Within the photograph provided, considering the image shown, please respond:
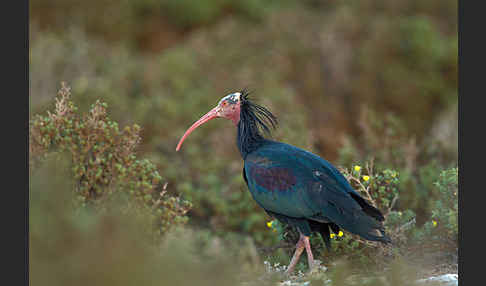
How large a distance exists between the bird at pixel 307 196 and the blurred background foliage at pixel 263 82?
120 inches

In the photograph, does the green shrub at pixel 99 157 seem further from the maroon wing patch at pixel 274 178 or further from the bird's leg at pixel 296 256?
the bird's leg at pixel 296 256

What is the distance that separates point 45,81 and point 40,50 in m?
1.17

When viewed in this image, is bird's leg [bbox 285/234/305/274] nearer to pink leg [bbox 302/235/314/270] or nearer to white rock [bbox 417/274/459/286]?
pink leg [bbox 302/235/314/270]

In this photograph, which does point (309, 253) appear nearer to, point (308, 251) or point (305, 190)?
point (308, 251)

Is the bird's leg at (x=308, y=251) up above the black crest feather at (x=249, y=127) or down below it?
below

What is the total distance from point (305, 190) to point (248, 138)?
1002mm

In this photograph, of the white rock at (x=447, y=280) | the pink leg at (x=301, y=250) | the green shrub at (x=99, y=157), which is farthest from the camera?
the pink leg at (x=301, y=250)

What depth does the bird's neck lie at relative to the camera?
20.7 ft

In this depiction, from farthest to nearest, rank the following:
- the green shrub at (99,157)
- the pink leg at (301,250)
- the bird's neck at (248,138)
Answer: the bird's neck at (248,138)
the pink leg at (301,250)
the green shrub at (99,157)

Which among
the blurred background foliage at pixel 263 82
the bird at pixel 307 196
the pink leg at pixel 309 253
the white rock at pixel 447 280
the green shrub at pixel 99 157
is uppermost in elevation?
the blurred background foliage at pixel 263 82

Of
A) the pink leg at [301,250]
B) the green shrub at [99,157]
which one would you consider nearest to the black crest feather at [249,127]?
the green shrub at [99,157]

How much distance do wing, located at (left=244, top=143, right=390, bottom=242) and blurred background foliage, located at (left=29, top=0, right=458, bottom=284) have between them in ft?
10.2

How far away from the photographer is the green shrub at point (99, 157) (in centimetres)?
569

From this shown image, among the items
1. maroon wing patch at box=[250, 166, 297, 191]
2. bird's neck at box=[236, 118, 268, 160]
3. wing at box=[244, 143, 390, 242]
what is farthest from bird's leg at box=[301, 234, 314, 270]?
bird's neck at box=[236, 118, 268, 160]
